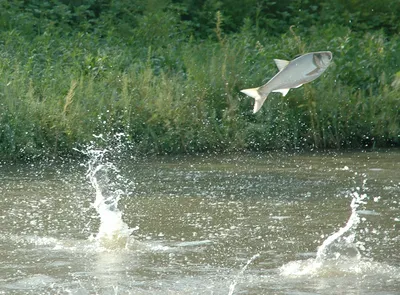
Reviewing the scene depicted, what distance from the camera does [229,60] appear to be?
12.9 metres

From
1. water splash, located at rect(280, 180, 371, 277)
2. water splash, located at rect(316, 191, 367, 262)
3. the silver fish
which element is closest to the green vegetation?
water splash, located at rect(316, 191, 367, 262)

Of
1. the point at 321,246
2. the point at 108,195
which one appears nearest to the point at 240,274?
the point at 321,246

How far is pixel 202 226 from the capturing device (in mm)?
7938

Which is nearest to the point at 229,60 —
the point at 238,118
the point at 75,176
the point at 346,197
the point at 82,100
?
the point at 238,118

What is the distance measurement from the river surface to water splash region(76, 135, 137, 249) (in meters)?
0.02

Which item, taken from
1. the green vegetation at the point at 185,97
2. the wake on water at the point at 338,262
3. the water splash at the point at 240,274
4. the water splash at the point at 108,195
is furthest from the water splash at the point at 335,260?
the green vegetation at the point at 185,97

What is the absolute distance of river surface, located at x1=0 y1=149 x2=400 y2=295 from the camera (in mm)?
6394

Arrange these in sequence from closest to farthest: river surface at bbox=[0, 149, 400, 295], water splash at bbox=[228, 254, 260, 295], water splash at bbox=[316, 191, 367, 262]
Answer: water splash at bbox=[228, 254, 260, 295], river surface at bbox=[0, 149, 400, 295], water splash at bbox=[316, 191, 367, 262]

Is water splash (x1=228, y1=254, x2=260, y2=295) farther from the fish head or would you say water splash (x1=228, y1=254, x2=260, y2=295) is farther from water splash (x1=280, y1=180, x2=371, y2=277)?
the fish head

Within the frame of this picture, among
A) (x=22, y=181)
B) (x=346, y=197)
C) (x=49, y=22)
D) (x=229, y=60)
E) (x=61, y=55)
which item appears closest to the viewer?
(x=346, y=197)

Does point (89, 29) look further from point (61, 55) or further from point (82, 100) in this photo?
point (82, 100)

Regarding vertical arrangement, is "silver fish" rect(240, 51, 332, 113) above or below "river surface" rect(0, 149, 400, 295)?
above

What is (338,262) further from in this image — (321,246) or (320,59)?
(320,59)

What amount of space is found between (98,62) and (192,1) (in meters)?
6.02
